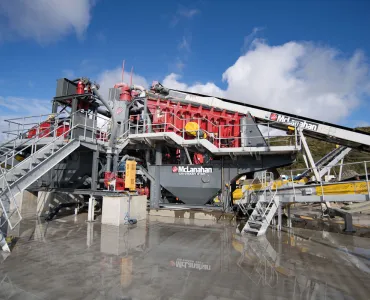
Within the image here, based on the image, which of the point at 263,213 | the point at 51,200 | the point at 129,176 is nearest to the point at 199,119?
the point at 129,176

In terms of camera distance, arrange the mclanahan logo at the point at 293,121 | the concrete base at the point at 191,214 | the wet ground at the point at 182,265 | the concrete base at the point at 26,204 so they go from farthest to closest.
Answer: the concrete base at the point at 26,204 → the concrete base at the point at 191,214 → the mclanahan logo at the point at 293,121 → the wet ground at the point at 182,265

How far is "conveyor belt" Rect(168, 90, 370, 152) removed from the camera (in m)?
11.2

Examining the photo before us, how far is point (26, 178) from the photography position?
877cm

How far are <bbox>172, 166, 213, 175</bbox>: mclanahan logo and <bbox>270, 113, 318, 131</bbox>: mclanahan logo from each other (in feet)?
14.4

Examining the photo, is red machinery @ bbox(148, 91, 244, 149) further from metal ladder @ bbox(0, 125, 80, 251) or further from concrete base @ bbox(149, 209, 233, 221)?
metal ladder @ bbox(0, 125, 80, 251)

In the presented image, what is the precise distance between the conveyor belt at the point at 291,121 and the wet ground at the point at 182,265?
4.57 metres

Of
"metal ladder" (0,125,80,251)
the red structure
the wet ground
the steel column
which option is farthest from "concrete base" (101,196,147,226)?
the red structure

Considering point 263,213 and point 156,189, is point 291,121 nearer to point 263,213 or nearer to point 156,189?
point 263,213

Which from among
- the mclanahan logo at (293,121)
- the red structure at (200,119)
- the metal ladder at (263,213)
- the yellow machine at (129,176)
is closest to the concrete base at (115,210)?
the yellow machine at (129,176)

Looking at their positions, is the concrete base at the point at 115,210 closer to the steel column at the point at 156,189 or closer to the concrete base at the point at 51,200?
the steel column at the point at 156,189

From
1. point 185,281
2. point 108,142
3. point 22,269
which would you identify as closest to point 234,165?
point 108,142

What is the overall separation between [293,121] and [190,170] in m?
5.97

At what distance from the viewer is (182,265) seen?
19.5 feet

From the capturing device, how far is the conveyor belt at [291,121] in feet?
36.8
